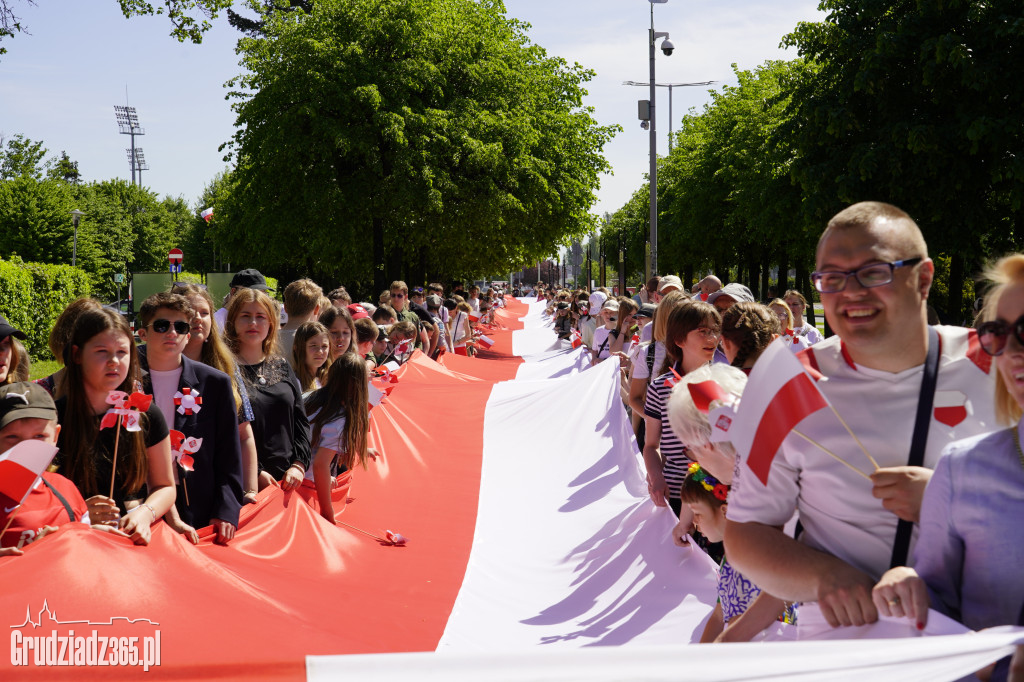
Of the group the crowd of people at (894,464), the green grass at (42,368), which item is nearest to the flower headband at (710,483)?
the crowd of people at (894,464)

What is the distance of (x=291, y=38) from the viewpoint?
27.8 meters

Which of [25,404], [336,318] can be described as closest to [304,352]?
[336,318]

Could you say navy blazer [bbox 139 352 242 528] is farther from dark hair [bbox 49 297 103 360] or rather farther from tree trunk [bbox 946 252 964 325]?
tree trunk [bbox 946 252 964 325]

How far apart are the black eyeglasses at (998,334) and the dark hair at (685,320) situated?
3574mm

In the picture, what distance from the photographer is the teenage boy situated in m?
5.04

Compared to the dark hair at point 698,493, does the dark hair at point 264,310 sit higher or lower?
higher

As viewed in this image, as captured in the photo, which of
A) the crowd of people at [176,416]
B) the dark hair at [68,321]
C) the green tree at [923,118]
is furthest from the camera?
the green tree at [923,118]

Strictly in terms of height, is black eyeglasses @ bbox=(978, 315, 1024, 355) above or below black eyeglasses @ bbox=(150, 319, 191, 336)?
above

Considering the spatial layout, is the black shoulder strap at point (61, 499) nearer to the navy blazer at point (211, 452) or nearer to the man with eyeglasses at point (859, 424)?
the navy blazer at point (211, 452)

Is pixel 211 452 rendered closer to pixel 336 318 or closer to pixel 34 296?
pixel 336 318

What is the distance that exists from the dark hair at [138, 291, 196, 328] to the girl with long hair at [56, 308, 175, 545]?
0.59m

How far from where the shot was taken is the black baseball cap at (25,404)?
3.95m

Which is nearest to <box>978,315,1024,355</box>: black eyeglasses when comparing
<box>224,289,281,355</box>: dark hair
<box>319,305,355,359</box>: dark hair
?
<box>224,289,281,355</box>: dark hair

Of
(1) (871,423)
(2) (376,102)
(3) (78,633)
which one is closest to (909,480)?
(1) (871,423)
